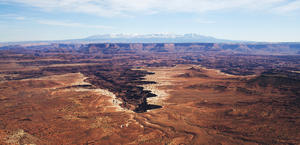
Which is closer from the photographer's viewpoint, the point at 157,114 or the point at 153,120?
the point at 153,120

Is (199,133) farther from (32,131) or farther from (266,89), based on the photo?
(266,89)

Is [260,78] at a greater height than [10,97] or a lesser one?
greater

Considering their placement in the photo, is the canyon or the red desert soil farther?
the canyon

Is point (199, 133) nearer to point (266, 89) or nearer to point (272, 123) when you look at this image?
point (272, 123)

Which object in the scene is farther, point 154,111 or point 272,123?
point 154,111

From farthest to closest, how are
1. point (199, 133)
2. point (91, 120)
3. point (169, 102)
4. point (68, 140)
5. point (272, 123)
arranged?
point (169, 102) < point (91, 120) < point (272, 123) < point (199, 133) < point (68, 140)

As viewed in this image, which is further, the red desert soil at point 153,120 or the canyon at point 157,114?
the canyon at point 157,114

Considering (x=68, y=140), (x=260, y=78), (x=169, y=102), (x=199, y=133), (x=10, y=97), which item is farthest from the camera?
(x=260, y=78)

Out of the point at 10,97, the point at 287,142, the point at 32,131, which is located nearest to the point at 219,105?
the point at 287,142
